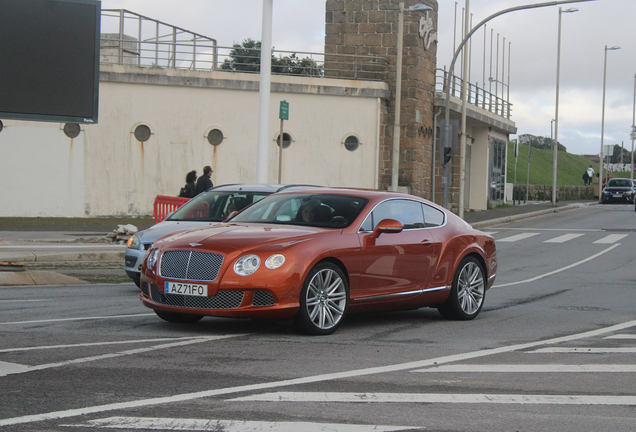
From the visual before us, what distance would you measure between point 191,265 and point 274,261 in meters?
0.80

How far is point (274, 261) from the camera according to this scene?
7828 millimetres

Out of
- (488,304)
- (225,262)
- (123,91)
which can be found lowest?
(488,304)

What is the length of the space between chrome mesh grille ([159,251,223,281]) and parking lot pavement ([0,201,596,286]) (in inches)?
230

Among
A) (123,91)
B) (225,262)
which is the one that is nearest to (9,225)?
(123,91)

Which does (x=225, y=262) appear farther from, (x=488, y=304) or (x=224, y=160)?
(x=224, y=160)

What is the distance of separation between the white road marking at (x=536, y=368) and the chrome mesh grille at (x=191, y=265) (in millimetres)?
2257

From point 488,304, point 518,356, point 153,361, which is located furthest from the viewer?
point 488,304

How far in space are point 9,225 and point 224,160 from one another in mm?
8473

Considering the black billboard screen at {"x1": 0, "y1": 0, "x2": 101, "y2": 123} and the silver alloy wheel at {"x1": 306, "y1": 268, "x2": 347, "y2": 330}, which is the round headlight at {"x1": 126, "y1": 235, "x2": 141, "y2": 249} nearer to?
the silver alloy wheel at {"x1": 306, "y1": 268, "x2": 347, "y2": 330}

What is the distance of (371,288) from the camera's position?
876 cm

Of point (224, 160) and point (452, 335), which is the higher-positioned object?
point (224, 160)

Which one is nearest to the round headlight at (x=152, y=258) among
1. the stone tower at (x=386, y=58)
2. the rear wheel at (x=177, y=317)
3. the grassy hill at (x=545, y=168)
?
the rear wheel at (x=177, y=317)

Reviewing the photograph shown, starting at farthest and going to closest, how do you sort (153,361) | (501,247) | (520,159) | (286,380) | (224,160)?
(520,159) → (224,160) → (501,247) → (153,361) → (286,380)

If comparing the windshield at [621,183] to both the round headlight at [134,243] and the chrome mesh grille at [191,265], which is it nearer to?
the round headlight at [134,243]
